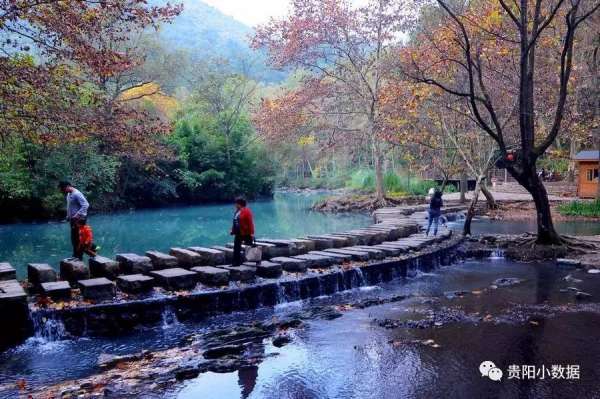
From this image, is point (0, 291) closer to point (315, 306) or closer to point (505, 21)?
point (315, 306)

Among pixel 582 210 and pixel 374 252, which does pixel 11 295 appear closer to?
pixel 374 252

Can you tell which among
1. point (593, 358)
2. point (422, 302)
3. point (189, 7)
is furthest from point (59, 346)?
point (189, 7)

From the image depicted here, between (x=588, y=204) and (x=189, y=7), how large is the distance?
350ft

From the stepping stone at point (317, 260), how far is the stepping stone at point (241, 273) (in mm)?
1324

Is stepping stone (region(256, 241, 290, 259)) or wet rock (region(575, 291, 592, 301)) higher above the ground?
stepping stone (region(256, 241, 290, 259))

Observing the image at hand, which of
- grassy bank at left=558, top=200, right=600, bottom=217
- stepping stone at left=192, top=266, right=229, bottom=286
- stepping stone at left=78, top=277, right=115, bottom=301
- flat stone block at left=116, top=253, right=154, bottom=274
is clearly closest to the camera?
stepping stone at left=78, top=277, right=115, bottom=301

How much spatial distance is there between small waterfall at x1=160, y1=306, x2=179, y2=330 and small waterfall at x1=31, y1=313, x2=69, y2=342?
131 centimetres

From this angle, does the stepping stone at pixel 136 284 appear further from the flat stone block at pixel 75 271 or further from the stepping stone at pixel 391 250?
the stepping stone at pixel 391 250

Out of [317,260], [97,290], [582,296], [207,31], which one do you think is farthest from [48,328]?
[207,31]

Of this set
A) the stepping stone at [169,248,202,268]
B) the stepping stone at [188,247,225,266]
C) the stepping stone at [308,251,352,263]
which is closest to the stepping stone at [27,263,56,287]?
the stepping stone at [169,248,202,268]

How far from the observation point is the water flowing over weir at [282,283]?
709 centimetres

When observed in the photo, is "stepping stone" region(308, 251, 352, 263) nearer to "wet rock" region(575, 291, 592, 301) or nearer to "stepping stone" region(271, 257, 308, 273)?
"stepping stone" region(271, 257, 308, 273)

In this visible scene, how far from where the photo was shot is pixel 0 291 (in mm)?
6883

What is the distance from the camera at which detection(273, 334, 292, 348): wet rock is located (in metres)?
6.80
